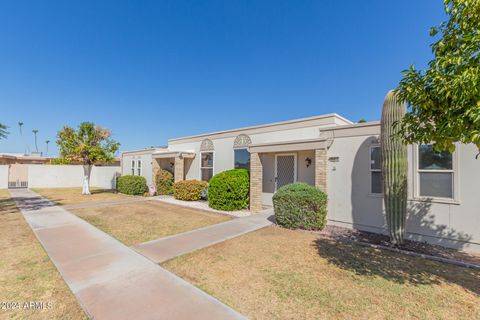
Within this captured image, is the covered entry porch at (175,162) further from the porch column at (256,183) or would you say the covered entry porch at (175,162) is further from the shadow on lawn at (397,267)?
the shadow on lawn at (397,267)

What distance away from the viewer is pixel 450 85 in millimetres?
2631

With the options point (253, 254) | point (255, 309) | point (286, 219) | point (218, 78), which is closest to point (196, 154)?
point (218, 78)

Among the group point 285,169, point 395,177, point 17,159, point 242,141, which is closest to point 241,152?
point 242,141

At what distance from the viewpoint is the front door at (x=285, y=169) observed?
941cm

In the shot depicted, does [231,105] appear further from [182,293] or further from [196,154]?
[182,293]

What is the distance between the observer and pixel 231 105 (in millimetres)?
20688

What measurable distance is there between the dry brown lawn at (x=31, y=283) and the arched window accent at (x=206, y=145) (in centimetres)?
Result: 867

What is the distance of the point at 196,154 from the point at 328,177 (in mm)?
8752

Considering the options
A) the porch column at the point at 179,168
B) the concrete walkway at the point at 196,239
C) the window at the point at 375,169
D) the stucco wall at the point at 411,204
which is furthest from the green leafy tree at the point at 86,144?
the window at the point at 375,169

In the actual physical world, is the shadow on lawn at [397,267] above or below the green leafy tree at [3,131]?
below

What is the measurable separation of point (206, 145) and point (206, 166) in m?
1.31

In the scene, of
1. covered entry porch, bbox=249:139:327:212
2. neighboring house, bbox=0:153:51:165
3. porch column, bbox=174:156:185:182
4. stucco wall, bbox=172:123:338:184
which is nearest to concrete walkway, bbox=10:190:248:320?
covered entry porch, bbox=249:139:327:212

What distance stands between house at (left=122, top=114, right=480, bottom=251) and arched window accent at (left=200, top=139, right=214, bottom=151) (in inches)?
50.6

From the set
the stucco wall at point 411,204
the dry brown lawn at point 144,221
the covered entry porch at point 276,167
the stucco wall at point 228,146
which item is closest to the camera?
the stucco wall at point 411,204
